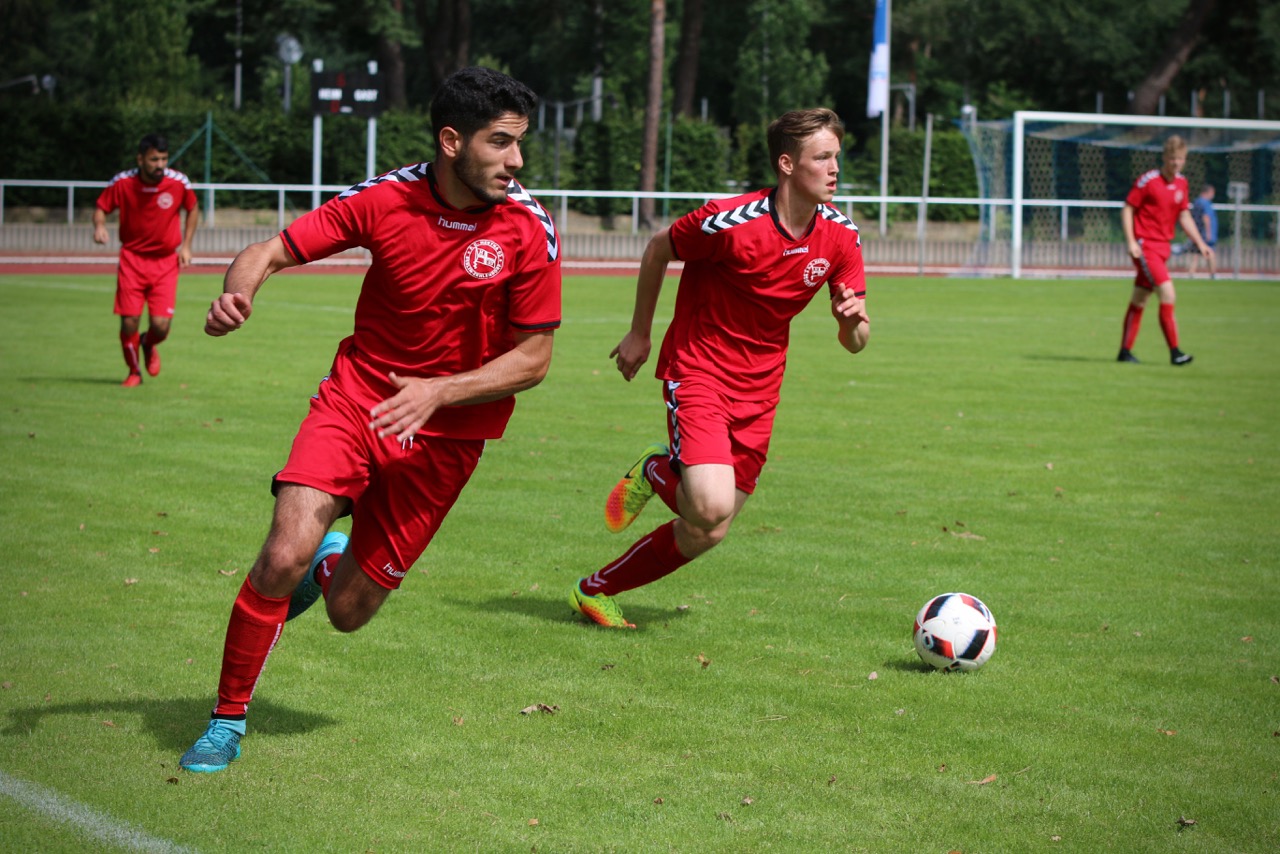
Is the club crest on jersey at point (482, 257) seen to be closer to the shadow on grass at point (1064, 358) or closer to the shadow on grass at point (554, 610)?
the shadow on grass at point (554, 610)

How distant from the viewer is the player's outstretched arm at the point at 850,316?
6000mm

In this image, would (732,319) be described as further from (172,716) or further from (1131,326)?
(1131,326)

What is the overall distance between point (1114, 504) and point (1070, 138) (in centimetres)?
2720

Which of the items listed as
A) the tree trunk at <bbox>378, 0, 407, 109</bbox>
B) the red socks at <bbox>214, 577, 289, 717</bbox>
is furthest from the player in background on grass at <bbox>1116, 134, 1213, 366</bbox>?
the tree trunk at <bbox>378, 0, 407, 109</bbox>

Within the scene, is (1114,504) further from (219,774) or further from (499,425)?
(219,774)

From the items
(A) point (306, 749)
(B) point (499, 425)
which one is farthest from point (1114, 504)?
(A) point (306, 749)

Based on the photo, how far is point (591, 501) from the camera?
8.87 metres

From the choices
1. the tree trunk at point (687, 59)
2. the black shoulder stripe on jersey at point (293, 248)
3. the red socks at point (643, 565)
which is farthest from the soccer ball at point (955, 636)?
the tree trunk at point (687, 59)

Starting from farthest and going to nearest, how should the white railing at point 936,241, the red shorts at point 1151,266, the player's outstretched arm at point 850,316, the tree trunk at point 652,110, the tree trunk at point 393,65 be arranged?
the tree trunk at point 393,65 → the tree trunk at point 652,110 → the white railing at point 936,241 → the red shorts at point 1151,266 → the player's outstretched arm at point 850,316

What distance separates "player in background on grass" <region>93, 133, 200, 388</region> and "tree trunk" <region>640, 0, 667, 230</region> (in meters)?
27.6

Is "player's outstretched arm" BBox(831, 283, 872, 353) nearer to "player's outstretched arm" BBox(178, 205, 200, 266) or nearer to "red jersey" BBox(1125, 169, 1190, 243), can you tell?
"player's outstretched arm" BBox(178, 205, 200, 266)

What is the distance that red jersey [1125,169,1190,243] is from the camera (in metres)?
16.7

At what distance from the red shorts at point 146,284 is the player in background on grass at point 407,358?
9259mm

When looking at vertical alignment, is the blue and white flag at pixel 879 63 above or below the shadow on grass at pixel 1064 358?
above
